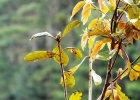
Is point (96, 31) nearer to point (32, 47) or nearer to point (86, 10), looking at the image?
point (86, 10)

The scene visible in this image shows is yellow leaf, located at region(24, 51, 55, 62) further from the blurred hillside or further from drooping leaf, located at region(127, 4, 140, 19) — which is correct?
the blurred hillside

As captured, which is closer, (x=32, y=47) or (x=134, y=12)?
(x=134, y=12)

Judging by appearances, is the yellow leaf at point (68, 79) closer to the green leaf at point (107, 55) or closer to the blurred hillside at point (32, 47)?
the green leaf at point (107, 55)

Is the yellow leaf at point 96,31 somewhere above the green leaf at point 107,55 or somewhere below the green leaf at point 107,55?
above

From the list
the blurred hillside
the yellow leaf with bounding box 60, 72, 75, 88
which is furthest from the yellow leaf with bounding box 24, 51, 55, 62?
the blurred hillside

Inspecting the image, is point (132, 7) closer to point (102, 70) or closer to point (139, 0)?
point (139, 0)

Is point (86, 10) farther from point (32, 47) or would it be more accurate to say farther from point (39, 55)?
point (32, 47)

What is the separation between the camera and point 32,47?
30.8 ft

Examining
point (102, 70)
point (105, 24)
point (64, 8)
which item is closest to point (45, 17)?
point (64, 8)

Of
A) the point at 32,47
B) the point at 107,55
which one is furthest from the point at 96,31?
the point at 32,47

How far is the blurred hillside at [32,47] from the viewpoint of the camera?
7746mm

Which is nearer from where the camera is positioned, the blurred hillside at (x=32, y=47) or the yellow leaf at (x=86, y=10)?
the yellow leaf at (x=86, y=10)

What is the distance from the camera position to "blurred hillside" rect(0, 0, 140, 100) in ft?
25.4

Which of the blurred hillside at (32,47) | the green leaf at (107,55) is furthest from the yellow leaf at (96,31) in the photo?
the blurred hillside at (32,47)
